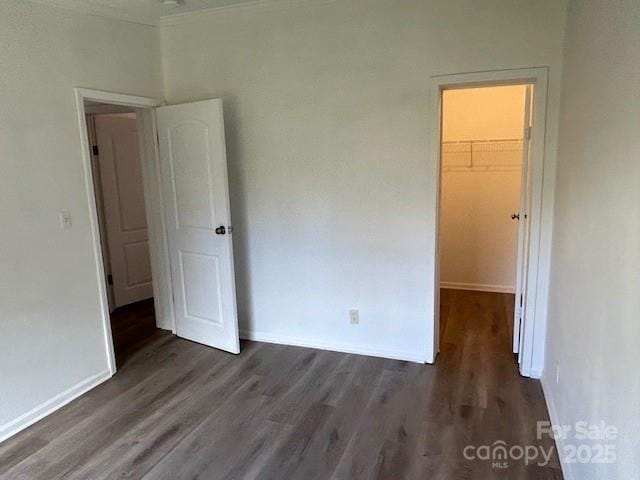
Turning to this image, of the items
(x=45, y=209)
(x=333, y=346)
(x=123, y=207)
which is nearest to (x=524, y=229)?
(x=333, y=346)

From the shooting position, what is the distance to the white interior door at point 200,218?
10.9 feet

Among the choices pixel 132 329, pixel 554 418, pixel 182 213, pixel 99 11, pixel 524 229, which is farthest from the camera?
pixel 132 329

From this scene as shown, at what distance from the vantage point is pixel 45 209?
2.72 metres

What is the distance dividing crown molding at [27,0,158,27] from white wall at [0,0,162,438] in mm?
37

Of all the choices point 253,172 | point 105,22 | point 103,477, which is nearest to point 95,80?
point 105,22

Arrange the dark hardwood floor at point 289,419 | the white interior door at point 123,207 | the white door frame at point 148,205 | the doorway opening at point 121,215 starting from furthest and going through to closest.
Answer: the white interior door at point 123,207 < the doorway opening at point 121,215 < the white door frame at point 148,205 < the dark hardwood floor at point 289,419

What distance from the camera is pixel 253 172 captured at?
3547 mm

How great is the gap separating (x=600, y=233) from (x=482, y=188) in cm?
333

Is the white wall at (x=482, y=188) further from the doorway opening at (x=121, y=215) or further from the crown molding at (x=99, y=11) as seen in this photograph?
the doorway opening at (x=121, y=215)

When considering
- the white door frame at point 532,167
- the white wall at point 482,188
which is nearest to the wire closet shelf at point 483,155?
the white wall at point 482,188

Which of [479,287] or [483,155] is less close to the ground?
[483,155]

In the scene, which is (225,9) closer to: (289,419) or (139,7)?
(139,7)

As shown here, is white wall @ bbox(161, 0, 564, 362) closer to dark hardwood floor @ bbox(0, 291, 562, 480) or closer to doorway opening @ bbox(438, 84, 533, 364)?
dark hardwood floor @ bbox(0, 291, 562, 480)

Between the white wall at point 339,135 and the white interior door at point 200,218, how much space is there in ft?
0.96
